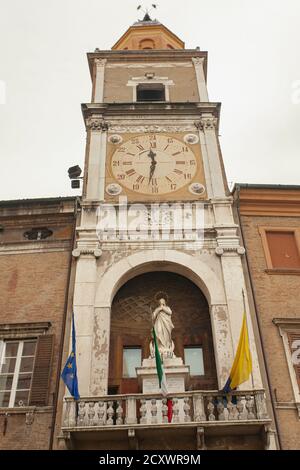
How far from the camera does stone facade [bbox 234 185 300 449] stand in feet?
47.8

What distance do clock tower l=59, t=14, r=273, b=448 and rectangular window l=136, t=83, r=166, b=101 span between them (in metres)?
1.95

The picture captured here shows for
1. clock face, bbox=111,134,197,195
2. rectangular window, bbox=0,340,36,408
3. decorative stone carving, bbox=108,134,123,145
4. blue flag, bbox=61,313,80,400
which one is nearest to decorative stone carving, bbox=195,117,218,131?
clock face, bbox=111,134,197,195

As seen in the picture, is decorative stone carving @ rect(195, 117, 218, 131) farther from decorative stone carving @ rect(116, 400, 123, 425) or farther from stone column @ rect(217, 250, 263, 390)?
decorative stone carving @ rect(116, 400, 123, 425)

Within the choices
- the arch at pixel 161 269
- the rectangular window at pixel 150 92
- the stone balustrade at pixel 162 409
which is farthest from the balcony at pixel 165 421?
the rectangular window at pixel 150 92

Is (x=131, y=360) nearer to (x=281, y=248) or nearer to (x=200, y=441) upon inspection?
(x=200, y=441)

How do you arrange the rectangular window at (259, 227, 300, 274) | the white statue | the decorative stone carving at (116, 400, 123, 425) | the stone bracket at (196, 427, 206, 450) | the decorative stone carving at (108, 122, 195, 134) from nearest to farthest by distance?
the stone bracket at (196, 427, 206, 450) < the decorative stone carving at (116, 400, 123, 425) < the white statue < the rectangular window at (259, 227, 300, 274) < the decorative stone carving at (108, 122, 195, 134)

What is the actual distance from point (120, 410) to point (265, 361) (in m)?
4.54

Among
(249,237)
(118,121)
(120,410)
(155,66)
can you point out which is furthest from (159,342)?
(155,66)

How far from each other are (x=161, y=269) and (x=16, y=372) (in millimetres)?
5684

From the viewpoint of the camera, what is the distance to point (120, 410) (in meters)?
Result: 13.6

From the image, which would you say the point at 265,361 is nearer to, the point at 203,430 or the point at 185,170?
the point at 203,430

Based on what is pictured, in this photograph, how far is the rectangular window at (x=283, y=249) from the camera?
18.2 m
